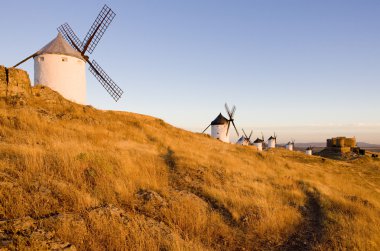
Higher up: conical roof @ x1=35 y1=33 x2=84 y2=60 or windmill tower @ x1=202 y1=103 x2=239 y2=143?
conical roof @ x1=35 y1=33 x2=84 y2=60

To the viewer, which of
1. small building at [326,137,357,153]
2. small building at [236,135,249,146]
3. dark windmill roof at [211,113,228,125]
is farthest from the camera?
small building at [236,135,249,146]

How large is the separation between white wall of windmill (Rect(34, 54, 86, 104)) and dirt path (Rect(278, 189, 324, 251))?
21561 mm

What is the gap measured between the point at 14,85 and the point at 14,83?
0.13m

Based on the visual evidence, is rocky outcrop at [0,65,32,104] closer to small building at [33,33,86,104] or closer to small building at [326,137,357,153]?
small building at [33,33,86,104]

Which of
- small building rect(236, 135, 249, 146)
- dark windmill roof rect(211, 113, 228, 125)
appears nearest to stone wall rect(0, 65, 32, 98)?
dark windmill roof rect(211, 113, 228, 125)

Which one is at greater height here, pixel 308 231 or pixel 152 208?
pixel 152 208

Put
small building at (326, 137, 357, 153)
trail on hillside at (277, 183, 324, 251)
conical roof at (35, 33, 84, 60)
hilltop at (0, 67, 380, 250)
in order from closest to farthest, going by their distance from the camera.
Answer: hilltop at (0, 67, 380, 250), trail on hillside at (277, 183, 324, 251), conical roof at (35, 33, 84, 60), small building at (326, 137, 357, 153)

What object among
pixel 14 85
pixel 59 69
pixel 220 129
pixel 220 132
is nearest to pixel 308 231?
pixel 14 85

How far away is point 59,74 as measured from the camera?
22500 millimetres

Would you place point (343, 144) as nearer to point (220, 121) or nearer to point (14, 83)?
point (220, 121)

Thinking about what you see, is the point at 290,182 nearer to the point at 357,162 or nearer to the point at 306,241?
the point at 306,241

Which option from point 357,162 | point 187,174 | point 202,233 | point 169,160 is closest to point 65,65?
point 169,160

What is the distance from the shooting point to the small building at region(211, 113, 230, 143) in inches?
1924

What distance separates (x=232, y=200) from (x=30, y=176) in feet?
16.7
